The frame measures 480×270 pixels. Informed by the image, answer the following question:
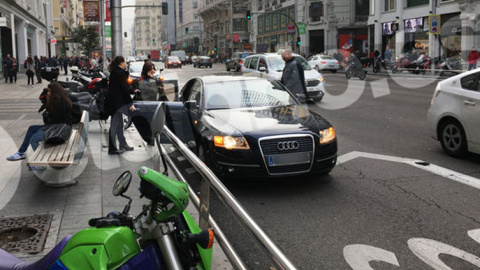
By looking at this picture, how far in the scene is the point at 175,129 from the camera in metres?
8.30

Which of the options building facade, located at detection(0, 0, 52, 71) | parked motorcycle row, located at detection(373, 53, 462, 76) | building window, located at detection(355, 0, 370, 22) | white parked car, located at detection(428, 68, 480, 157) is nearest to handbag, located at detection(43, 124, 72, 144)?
white parked car, located at detection(428, 68, 480, 157)

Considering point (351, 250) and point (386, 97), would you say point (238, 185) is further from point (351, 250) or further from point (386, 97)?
point (386, 97)

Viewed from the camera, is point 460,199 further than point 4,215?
Yes

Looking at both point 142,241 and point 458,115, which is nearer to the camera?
point 142,241

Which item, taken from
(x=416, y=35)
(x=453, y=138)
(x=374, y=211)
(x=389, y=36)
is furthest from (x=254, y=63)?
(x=389, y=36)

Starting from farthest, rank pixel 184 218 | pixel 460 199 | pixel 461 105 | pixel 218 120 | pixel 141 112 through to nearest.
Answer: pixel 141 112
pixel 461 105
pixel 218 120
pixel 460 199
pixel 184 218

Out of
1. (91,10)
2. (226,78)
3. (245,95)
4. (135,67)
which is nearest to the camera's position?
(245,95)

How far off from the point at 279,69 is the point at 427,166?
10970 mm

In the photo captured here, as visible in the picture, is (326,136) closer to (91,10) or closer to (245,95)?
(245,95)

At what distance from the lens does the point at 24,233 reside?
187 inches

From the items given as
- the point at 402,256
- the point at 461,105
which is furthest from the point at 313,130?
the point at 461,105

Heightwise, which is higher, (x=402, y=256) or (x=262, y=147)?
(x=262, y=147)

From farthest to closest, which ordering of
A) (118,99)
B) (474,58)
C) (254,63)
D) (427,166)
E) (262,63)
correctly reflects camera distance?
1. (474,58)
2. (254,63)
3. (262,63)
4. (118,99)
5. (427,166)

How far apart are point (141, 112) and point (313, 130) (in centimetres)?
397
